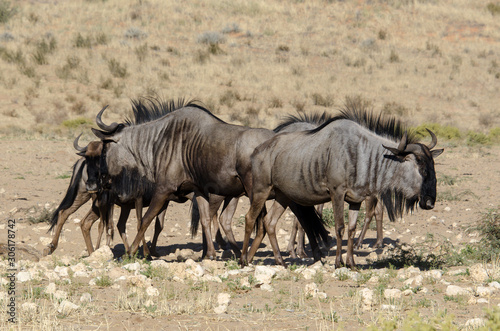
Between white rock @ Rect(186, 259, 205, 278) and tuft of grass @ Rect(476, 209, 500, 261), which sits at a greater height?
white rock @ Rect(186, 259, 205, 278)

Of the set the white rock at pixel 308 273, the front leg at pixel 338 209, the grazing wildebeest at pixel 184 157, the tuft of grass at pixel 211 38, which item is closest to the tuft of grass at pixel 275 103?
the tuft of grass at pixel 211 38

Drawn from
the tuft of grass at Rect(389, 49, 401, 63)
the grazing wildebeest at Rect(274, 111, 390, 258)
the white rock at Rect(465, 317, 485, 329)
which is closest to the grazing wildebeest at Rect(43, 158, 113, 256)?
the grazing wildebeest at Rect(274, 111, 390, 258)

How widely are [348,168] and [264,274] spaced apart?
1.49m

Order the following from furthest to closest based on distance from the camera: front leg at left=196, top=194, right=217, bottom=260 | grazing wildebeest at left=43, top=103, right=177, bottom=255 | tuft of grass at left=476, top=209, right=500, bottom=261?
grazing wildebeest at left=43, top=103, right=177, bottom=255 → front leg at left=196, top=194, right=217, bottom=260 → tuft of grass at left=476, top=209, right=500, bottom=261

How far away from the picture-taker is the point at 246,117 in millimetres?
22391

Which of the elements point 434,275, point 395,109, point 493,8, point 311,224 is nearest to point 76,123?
point 395,109

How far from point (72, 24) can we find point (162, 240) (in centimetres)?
2586

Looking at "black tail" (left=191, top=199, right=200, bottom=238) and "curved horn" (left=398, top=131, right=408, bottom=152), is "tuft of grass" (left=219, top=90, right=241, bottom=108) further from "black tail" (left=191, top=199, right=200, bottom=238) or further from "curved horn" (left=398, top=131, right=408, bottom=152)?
"curved horn" (left=398, top=131, right=408, bottom=152)

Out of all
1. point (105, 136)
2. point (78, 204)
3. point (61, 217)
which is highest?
point (105, 136)

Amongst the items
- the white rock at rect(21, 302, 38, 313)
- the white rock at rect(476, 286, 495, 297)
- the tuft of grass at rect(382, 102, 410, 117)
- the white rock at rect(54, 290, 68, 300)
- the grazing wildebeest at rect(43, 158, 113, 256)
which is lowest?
the tuft of grass at rect(382, 102, 410, 117)

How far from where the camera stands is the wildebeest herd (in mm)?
7105

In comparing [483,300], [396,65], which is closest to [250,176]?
[483,300]

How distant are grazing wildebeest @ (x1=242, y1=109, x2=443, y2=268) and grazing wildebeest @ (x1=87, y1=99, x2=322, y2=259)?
0.58 m

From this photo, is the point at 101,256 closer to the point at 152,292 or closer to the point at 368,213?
the point at 152,292
